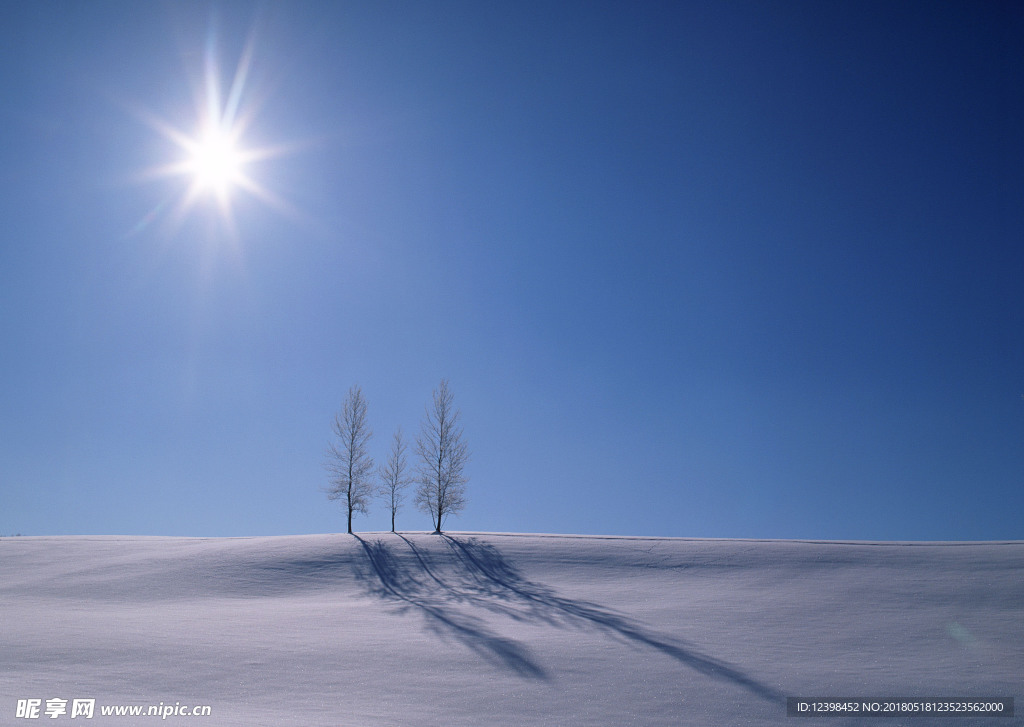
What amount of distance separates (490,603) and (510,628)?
367cm

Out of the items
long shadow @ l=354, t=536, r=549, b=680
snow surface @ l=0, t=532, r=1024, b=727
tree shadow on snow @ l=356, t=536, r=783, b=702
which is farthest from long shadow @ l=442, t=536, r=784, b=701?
long shadow @ l=354, t=536, r=549, b=680

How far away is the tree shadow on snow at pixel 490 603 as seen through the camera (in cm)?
1340

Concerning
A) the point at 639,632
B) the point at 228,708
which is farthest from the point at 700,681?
the point at 228,708

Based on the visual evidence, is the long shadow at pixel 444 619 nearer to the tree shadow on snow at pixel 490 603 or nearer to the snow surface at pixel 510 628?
the tree shadow on snow at pixel 490 603

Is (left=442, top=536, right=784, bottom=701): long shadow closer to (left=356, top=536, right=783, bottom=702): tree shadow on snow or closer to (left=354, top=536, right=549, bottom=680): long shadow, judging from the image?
(left=356, top=536, right=783, bottom=702): tree shadow on snow

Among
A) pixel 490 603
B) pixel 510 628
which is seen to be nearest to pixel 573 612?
pixel 510 628

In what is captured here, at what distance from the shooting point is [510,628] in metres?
16.6

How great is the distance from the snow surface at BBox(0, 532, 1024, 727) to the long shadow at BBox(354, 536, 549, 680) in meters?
0.11

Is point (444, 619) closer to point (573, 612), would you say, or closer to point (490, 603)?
point (490, 603)

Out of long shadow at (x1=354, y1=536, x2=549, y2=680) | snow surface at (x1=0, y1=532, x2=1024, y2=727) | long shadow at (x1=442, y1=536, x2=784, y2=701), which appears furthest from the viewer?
long shadow at (x1=354, y1=536, x2=549, y2=680)

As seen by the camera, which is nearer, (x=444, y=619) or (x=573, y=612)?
(x=444, y=619)

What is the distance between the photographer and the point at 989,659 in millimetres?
13391

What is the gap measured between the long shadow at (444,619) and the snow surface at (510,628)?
0.37 feet

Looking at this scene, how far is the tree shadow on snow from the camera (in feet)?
44.0
